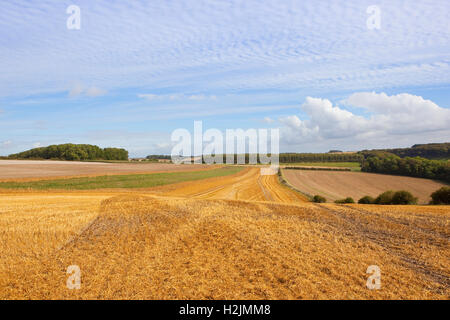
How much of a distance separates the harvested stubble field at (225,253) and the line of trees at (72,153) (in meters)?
104

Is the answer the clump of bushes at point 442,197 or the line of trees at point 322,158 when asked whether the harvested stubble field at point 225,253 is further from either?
the line of trees at point 322,158

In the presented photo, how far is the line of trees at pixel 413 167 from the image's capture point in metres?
63.1

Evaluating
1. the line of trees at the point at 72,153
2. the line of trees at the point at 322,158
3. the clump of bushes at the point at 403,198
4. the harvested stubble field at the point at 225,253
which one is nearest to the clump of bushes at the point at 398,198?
the clump of bushes at the point at 403,198

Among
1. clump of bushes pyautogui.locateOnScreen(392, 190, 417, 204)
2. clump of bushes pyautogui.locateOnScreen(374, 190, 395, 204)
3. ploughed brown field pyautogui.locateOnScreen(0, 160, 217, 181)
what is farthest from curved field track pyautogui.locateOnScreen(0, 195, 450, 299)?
ploughed brown field pyautogui.locateOnScreen(0, 160, 217, 181)

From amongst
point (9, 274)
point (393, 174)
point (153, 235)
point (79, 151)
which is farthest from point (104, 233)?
point (79, 151)

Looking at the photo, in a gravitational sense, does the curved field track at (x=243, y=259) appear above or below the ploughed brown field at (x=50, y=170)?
below

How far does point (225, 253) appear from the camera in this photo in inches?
343

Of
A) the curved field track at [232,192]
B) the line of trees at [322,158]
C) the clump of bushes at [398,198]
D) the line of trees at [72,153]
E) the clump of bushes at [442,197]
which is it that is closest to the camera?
the clump of bushes at [442,197]

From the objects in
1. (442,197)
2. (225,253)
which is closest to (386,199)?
(442,197)

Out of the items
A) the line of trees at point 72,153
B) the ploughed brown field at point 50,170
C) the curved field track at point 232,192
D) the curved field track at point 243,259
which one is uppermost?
the line of trees at point 72,153

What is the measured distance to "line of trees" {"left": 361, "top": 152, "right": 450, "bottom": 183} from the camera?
2485 inches
